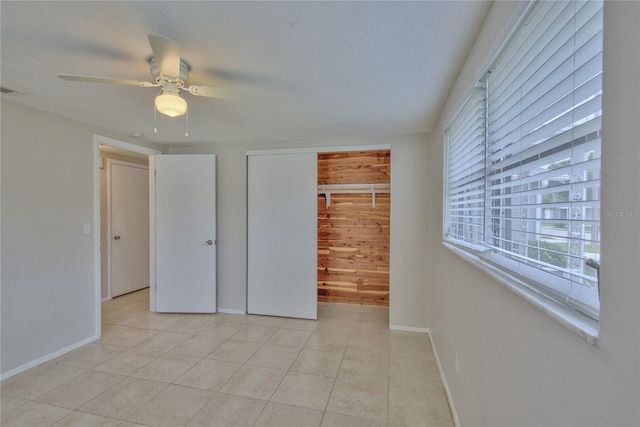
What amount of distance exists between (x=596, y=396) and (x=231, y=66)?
2022 mm

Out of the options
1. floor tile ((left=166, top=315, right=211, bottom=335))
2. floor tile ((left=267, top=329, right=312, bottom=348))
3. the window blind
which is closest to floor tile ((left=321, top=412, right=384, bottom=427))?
floor tile ((left=267, top=329, right=312, bottom=348))

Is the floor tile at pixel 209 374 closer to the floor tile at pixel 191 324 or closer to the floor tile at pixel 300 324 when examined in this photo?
the floor tile at pixel 191 324

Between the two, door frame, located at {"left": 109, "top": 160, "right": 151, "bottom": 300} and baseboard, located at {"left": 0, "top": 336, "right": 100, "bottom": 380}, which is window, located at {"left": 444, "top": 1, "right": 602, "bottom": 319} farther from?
door frame, located at {"left": 109, "top": 160, "right": 151, "bottom": 300}

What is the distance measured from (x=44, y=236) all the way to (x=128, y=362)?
1.38m

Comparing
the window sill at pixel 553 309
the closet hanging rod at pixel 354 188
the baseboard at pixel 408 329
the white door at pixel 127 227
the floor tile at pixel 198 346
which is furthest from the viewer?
the white door at pixel 127 227

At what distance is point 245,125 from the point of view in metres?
2.86

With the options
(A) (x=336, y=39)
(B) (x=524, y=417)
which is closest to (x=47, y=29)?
(A) (x=336, y=39)

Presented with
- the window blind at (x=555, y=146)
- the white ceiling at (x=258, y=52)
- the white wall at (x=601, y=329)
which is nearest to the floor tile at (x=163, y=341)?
the white ceiling at (x=258, y=52)

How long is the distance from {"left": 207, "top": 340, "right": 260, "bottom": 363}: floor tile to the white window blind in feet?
6.96

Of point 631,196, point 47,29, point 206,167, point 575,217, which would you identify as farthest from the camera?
point 206,167

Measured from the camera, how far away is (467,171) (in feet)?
5.54

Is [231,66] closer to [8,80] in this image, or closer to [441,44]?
[441,44]

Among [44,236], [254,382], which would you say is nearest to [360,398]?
[254,382]

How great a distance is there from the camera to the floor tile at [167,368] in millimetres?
2219
